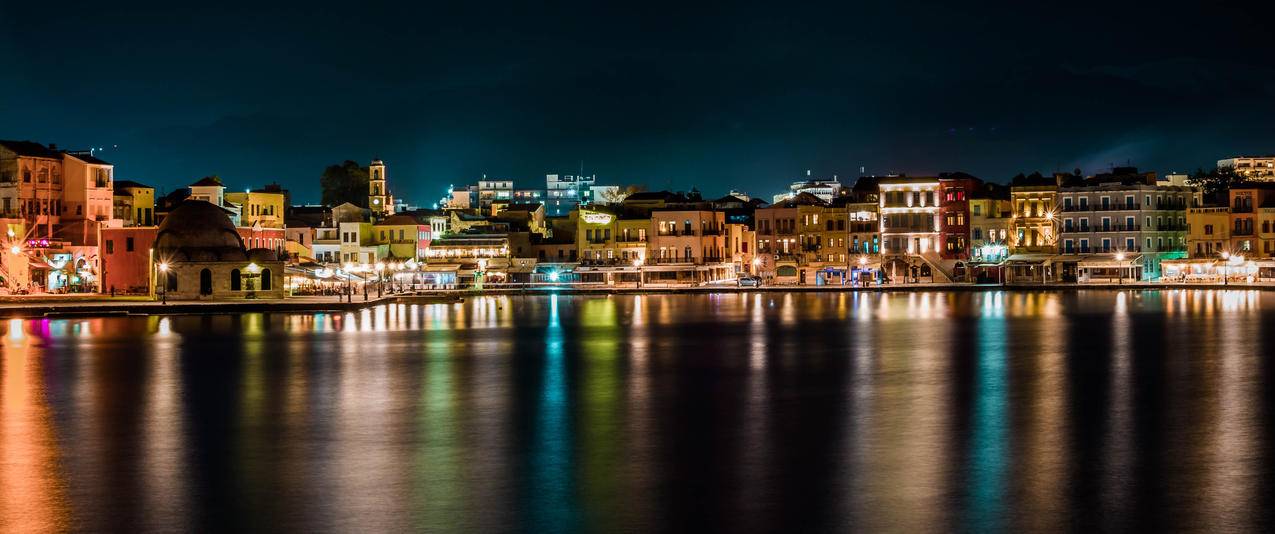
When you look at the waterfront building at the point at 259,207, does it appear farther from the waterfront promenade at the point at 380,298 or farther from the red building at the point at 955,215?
the red building at the point at 955,215

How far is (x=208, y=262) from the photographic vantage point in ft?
205

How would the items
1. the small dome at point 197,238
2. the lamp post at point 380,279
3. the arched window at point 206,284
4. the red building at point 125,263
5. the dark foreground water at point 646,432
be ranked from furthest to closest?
the lamp post at point 380,279, the red building at point 125,263, the arched window at point 206,284, the small dome at point 197,238, the dark foreground water at point 646,432

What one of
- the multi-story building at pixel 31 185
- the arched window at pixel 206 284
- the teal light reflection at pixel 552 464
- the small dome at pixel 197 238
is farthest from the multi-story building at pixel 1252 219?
the multi-story building at pixel 31 185

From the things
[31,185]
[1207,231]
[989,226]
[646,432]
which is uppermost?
[31,185]

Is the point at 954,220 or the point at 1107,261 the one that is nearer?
the point at 1107,261

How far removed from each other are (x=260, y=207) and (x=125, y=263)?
22.1m

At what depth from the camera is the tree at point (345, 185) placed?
118 m

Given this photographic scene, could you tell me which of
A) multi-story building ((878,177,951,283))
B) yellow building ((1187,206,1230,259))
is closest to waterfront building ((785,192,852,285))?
multi-story building ((878,177,951,283))

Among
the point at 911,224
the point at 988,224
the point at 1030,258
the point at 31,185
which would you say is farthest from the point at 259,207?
the point at 1030,258

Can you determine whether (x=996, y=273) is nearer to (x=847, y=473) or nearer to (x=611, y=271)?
(x=611, y=271)

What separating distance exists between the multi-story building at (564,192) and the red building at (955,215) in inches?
3648

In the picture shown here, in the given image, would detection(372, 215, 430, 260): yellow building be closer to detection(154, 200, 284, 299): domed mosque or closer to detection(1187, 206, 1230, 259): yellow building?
detection(154, 200, 284, 299): domed mosque

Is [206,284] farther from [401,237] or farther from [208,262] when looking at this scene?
[401,237]

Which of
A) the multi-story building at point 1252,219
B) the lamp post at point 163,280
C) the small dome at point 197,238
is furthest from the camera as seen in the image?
the multi-story building at point 1252,219
